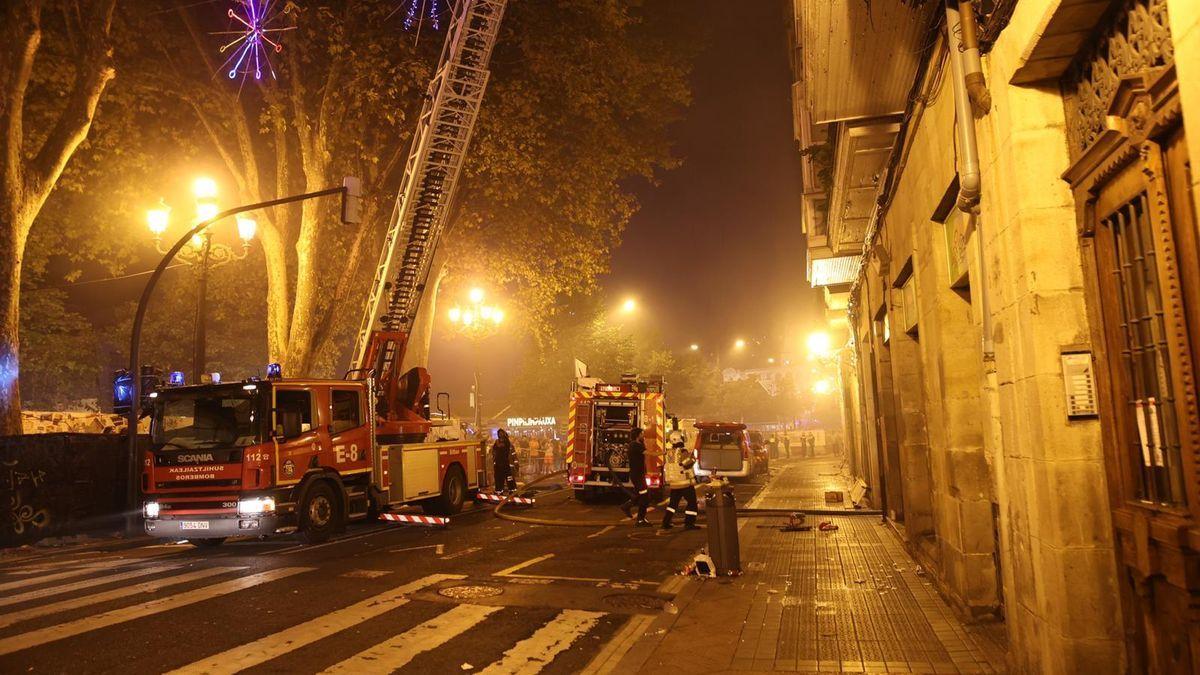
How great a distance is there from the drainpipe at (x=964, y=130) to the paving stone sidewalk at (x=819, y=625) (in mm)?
3453

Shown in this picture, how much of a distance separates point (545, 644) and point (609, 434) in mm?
12162

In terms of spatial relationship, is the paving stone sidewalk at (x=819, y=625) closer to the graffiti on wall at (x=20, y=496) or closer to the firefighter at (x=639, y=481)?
the firefighter at (x=639, y=481)

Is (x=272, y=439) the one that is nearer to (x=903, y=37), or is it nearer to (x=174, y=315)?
(x=903, y=37)

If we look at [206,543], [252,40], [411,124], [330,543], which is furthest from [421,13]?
[206,543]

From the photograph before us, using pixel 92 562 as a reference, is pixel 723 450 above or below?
above

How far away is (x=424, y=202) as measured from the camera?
18.2m

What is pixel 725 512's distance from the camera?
8633mm

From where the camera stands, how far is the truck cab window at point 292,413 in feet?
38.2

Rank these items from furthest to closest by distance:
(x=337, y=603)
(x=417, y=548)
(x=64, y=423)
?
(x=64, y=423), (x=417, y=548), (x=337, y=603)

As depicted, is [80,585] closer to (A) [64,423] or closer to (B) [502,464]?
(B) [502,464]

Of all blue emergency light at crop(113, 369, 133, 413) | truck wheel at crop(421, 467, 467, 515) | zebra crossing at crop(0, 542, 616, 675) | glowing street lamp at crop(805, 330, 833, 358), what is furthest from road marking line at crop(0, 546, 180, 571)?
glowing street lamp at crop(805, 330, 833, 358)

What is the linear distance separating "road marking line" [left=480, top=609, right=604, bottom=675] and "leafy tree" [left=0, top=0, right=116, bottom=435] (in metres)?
12.9

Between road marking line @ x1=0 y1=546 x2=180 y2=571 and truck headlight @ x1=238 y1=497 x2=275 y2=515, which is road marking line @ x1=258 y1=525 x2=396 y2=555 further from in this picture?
road marking line @ x1=0 y1=546 x2=180 y2=571

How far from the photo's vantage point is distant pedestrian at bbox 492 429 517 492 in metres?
19.5
